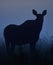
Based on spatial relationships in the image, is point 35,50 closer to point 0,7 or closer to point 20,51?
point 20,51

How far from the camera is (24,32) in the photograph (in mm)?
1526

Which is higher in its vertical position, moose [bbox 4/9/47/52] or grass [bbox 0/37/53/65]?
moose [bbox 4/9/47/52]

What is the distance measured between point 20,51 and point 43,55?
19 centimetres

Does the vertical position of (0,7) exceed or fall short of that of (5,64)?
it exceeds it

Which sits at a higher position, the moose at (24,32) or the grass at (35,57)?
the moose at (24,32)

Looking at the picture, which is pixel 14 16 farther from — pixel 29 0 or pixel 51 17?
pixel 51 17

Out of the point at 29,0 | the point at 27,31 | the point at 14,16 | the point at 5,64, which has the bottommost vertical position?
the point at 5,64

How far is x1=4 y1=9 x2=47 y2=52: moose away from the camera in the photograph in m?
1.51

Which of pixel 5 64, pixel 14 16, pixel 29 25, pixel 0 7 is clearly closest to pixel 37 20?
pixel 29 25

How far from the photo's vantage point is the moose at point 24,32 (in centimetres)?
151

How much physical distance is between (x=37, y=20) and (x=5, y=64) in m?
0.44

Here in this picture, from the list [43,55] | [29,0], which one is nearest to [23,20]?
[29,0]

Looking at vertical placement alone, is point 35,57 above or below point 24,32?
below

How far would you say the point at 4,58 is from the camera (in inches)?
59.5
